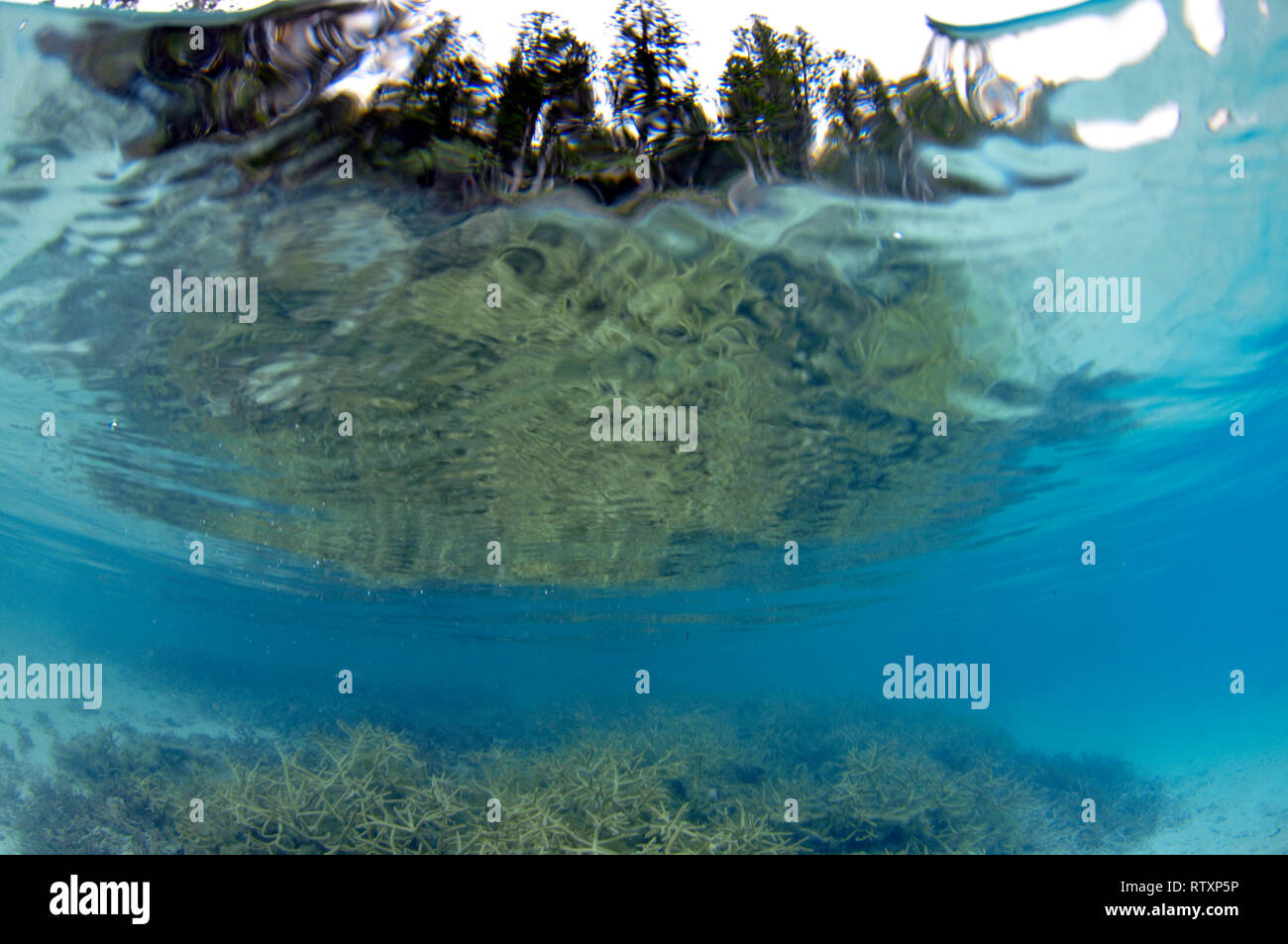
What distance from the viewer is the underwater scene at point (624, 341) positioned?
695 centimetres

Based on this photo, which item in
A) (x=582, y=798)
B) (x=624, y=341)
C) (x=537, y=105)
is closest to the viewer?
(x=537, y=105)

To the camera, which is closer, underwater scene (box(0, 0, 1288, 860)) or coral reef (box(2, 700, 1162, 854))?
underwater scene (box(0, 0, 1288, 860))

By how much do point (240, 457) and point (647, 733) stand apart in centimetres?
1494

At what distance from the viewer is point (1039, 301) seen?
33.1 ft

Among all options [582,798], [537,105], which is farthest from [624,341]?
[582,798]

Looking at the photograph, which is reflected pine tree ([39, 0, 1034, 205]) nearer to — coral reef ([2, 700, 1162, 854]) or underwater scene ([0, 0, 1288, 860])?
underwater scene ([0, 0, 1288, 860])

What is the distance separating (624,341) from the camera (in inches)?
415

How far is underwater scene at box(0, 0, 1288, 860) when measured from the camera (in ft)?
22.8

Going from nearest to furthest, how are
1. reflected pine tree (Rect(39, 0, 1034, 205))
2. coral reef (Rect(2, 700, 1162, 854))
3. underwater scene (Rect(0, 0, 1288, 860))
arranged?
reflected pine tree (Rect(39, 0, 1034, 205))
underwater scene (Rect(0, 0, 1288, 860))
coral reef (Rect(2, 700, 1162, 854))

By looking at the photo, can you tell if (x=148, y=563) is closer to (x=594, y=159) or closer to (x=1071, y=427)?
(x=594, y=159)

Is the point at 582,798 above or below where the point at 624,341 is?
below

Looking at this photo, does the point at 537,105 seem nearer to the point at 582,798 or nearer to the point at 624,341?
the point at 624,341

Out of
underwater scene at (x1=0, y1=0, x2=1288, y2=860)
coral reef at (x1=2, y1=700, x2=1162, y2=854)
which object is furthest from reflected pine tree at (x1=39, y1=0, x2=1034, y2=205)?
coral reef at (x1=2, y1=700, x2=1162, y2=854)

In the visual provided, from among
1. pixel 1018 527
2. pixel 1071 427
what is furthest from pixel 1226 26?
pixel 1018 527
